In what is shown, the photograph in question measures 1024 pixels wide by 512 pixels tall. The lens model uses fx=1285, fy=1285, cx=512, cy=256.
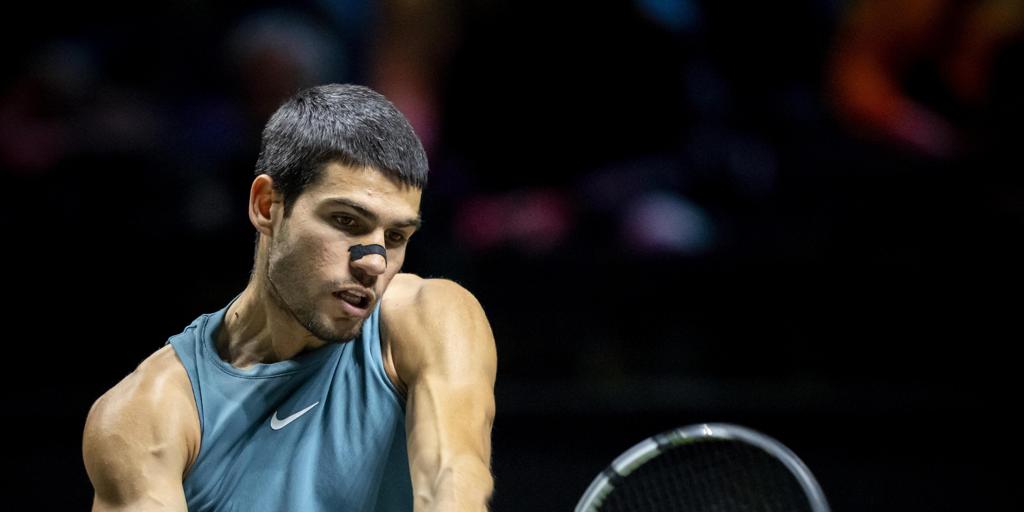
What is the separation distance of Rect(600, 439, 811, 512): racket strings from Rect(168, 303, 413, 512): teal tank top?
46 cm

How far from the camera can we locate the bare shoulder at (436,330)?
2254 mm

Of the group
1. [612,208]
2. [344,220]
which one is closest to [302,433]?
[344,220]

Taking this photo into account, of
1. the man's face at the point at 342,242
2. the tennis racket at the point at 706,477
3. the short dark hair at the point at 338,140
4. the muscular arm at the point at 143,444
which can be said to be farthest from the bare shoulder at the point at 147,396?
the tennis racket at the point at 706,477

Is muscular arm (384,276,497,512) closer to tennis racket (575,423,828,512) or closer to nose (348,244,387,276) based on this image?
nose (348,244,387,276)

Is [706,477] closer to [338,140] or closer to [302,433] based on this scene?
[302,433]

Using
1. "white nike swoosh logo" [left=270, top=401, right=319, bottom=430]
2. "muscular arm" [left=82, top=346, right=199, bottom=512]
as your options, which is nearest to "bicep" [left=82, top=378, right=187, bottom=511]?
"muscular arm" [left=82, top=346, right=199, bottom=512]

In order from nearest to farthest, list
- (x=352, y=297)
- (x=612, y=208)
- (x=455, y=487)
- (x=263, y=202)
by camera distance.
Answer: (x=455, y=487), (x=352, y=297), (x=263, y=202), (x=612, y=208)

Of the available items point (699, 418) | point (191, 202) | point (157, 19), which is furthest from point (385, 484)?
point (157, 19)

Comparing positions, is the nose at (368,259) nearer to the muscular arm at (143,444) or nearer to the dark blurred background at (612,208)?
the muscular arm at (143,444)

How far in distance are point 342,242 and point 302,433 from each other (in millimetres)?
395

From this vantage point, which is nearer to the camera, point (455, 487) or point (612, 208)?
point (455, 487)

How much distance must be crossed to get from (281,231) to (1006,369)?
2.98m

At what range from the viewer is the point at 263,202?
7.57 ft

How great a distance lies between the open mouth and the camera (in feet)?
7.18
